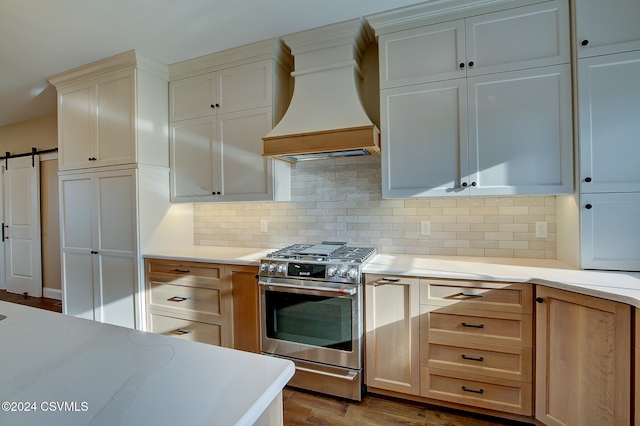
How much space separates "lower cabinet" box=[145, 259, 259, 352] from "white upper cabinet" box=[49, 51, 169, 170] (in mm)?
1043

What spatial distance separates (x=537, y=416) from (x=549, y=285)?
2.48 ft

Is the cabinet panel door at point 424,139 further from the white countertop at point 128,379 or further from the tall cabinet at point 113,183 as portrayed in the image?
the tall cabinet at point 113,183

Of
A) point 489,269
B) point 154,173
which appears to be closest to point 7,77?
point 154,173

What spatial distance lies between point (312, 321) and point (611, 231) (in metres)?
1.87

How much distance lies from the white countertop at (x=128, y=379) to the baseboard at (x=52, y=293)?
415 cm

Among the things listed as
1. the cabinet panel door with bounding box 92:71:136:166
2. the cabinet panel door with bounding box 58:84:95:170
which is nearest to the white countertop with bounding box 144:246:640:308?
the cabinet panel door with bounding box 92:71:136:166

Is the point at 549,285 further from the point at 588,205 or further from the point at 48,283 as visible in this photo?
the point at 48,283

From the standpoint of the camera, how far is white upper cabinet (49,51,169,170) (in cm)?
259

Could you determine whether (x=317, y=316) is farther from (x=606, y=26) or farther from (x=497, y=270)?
(x=606, y=26)

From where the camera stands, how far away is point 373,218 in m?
2.52

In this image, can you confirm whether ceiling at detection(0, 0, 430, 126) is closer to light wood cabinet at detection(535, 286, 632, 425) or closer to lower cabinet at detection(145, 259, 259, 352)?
lower cabinet at detection(145, 259, 259, 352)

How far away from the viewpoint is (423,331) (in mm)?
1847

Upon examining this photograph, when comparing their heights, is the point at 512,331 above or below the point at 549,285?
below

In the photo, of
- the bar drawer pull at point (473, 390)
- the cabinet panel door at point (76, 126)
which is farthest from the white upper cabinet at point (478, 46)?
the cabinet panel door at point (76, 126)
